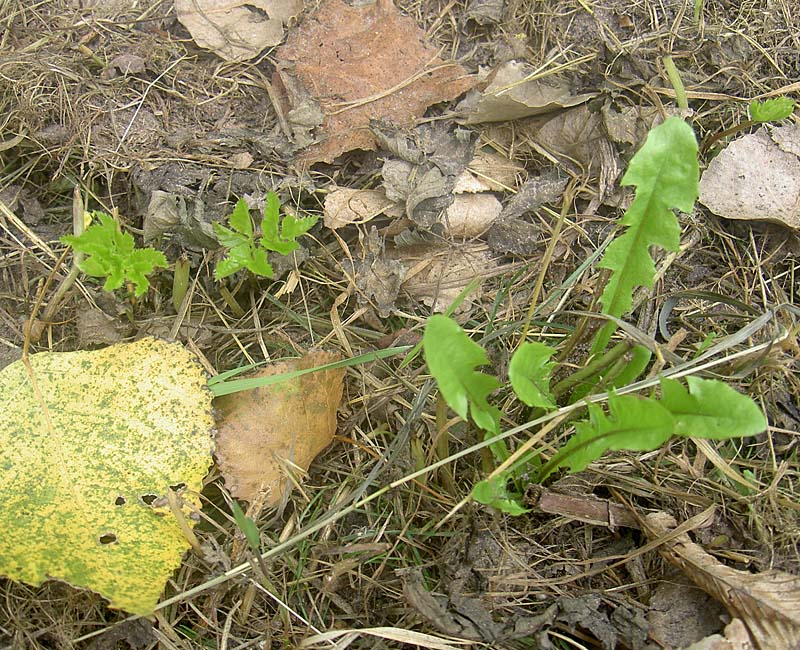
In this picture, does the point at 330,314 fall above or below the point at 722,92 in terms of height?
below

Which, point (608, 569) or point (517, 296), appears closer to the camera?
point (608, 569)

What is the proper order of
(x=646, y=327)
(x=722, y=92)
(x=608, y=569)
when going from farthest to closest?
(x=722, y=92) → (x=646, y=327) → (x=608, y=569)

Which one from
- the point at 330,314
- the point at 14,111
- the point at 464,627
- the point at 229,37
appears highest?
the point at 229,37

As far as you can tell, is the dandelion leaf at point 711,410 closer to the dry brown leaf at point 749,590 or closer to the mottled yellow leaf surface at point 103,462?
the dry brown leaf at point 749,590

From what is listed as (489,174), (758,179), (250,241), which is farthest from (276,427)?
(758,179)

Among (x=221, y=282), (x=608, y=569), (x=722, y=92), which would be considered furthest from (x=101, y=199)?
(x=722, y=92)

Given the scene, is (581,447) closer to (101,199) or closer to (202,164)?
(202,164)
